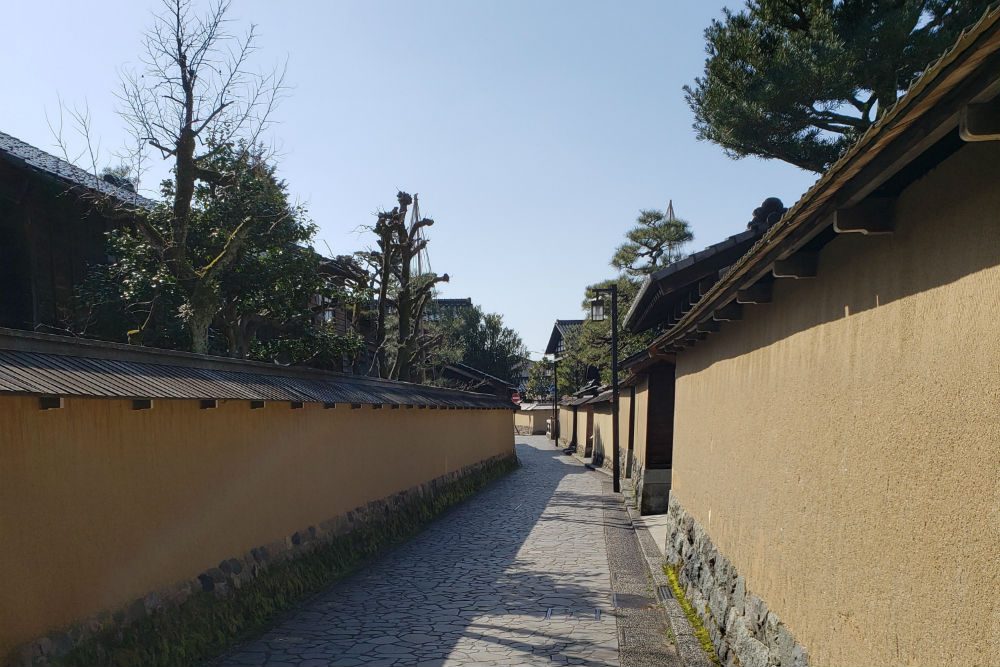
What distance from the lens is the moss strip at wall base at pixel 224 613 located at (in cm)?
614

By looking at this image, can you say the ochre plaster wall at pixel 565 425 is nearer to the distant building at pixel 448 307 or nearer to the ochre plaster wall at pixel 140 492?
the distant building at pixel 448 307

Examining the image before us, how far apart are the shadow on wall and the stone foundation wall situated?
2.21 metres

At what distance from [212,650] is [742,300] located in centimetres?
588

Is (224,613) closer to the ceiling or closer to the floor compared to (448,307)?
closer to the floor

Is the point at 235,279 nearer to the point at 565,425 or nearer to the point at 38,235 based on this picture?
the point at 38,235

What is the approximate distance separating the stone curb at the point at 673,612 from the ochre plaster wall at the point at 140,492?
502 centimetres

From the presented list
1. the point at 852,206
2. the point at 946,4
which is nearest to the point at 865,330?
the point at 852,206

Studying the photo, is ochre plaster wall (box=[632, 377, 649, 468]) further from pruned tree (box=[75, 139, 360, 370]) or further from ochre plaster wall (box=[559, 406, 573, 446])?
ochre plaster wall (box=[559, 406, 573, 446])

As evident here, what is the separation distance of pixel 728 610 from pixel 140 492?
5567 mm

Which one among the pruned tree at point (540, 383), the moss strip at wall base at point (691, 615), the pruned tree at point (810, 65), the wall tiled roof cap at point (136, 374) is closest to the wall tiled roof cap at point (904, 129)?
the moss strip at wall base at point (691, 615)

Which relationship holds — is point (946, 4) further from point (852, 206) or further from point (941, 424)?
point (941, 424)

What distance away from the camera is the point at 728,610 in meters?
6.95

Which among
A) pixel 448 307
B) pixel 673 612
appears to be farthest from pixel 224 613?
pixel 448 307

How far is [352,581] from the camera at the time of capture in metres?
10.5
